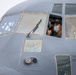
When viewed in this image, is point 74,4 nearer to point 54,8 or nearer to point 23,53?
point 54,8

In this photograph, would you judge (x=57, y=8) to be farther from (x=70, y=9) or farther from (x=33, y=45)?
(x=33, y=45)

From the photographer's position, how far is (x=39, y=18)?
11547mm

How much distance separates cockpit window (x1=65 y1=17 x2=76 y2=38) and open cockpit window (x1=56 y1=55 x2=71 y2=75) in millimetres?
927

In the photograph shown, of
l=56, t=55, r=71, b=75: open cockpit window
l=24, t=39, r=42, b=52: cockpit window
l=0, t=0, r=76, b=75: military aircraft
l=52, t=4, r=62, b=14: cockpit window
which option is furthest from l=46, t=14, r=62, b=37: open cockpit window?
l=56, t=55, r=71, b=75: open cockpit window

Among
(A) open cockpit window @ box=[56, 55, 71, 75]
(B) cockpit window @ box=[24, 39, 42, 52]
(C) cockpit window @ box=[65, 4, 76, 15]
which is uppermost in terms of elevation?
(C) cockpit window @ box=[65, 4, 76, 15]

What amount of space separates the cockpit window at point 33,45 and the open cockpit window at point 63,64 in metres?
0.73

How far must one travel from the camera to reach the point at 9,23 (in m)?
11.9

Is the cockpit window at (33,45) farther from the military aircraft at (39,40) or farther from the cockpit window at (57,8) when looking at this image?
the cockpit window at (57,8)

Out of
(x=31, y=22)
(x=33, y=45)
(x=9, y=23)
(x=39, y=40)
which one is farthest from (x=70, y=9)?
(x=9, y=23)

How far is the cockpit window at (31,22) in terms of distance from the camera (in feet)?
36.7

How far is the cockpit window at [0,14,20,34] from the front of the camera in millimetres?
11547

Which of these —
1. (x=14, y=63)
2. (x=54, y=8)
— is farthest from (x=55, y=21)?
(x=14, y=63)

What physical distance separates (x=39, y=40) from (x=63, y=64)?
116 cm

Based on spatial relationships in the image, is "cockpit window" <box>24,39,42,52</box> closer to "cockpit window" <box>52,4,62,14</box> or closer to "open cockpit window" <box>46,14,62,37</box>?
"open cockpit window" <box>46,14,62,37</box>
